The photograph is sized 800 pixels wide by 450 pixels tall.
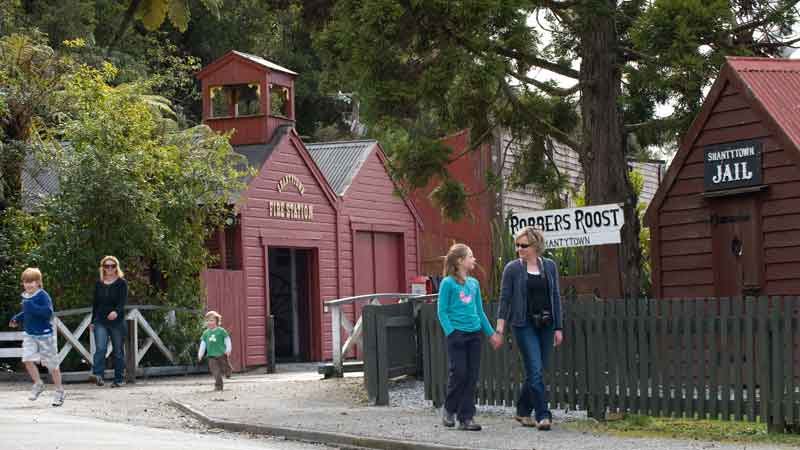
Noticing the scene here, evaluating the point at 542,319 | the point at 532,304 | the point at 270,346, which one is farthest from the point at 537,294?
the point at 270,346

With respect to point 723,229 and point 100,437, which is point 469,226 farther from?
point 100,437

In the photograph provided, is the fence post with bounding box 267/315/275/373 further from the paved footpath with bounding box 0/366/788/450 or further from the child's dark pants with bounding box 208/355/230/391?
the child's dark pants with bounding box 208/355/230/391

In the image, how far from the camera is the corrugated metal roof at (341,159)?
105 ft

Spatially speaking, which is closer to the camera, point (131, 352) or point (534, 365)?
point (534, 365)

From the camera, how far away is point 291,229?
29.6m

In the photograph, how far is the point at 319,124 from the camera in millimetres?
52719

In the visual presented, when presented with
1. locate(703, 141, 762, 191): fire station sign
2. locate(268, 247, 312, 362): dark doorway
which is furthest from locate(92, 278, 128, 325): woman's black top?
locate(268, 247, 312, 362): dark doorway

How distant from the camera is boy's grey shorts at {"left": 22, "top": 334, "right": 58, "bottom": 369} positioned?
16.6m

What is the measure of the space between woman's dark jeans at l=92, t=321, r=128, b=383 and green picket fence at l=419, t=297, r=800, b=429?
653cm

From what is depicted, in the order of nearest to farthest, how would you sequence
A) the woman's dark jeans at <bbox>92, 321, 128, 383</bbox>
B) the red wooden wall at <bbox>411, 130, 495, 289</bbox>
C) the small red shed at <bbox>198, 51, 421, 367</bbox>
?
the woman's dark jeans at <bbox>92, 321, 128, 383</bbox>
the small red shed at <bbox>198, 51, 421, 367</bbox>
the red wooden wall at <bbox>411, 130, 495, 289</bbox>

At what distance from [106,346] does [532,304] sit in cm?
834

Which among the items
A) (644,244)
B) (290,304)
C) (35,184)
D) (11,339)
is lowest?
(11,339)

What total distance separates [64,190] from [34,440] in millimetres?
10861

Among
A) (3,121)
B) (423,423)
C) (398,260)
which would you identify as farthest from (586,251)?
(398,260)
